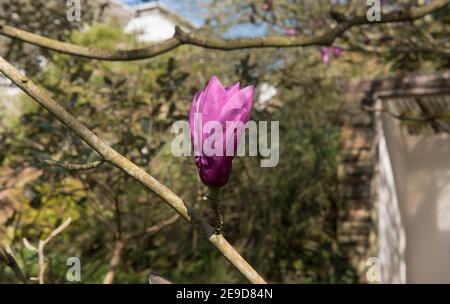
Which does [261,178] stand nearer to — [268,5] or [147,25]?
[268,5]

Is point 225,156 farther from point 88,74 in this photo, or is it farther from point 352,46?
point 352,46

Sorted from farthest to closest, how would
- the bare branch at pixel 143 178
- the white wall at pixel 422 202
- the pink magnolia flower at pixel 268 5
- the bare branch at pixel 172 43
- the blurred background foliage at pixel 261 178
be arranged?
the white wall at pixel 422 202 < the pink magnolia flower at pixel 268 5 < the blurred background foliage at pixel 261 178 < the bare branch at pixel 172 43 < the bare branch at pixel 143 178

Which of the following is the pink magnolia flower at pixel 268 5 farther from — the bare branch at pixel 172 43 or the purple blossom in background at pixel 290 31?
the bare branch at pixel 172 43

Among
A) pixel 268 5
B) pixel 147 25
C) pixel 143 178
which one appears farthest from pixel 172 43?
pixel 147 25

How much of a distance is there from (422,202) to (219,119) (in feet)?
21.1

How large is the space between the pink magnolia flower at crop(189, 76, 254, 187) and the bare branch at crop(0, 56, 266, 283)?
0.20ft

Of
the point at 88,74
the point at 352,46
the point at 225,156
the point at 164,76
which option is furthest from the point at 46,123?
the point at 225,156

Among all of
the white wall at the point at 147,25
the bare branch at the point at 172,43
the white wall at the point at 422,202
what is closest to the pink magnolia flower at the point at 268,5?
the white wall at the point at 147,25

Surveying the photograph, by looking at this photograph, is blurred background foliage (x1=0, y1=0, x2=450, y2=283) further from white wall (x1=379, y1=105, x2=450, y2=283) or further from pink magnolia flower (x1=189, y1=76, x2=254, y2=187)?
pink magnolia flower (x1=189, y1=76, x2=254, y2=187)

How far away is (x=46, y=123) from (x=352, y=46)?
2249mm

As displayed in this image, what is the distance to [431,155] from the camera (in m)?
6.87

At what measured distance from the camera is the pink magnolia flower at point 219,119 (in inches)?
26.5

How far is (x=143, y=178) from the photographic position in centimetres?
71

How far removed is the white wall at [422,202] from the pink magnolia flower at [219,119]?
5.60 metres
